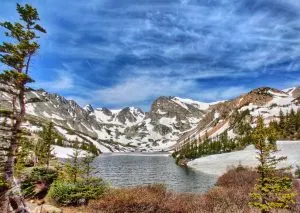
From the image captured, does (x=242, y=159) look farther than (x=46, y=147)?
Yes

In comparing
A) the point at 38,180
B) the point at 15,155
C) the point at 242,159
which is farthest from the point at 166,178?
the point at 15,155

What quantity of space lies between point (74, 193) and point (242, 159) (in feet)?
222

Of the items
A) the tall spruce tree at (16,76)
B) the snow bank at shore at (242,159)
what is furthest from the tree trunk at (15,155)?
the snow bank at shore at (242,159)

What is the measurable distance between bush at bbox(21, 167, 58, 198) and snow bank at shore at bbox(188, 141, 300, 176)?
2055 inches

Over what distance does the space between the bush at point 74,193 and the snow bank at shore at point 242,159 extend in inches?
2039

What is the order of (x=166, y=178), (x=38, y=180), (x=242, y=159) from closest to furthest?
(x=38, y=180) → (x=166, y=178) → (x=242, y=159)

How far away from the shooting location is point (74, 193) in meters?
26.5

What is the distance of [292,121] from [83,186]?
110055mm

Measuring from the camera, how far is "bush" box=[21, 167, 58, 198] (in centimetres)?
2678

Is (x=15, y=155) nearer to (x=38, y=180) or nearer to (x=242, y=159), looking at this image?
(x=38, y=180)

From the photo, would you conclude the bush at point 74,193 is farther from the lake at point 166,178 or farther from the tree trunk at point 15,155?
the lake at point 166,178

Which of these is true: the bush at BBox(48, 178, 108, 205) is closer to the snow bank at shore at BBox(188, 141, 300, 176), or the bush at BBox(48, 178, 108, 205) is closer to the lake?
the lake

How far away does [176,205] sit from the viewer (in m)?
21.8

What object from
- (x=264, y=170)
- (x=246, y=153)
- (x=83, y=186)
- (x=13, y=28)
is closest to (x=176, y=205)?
(x=264, y=170)
